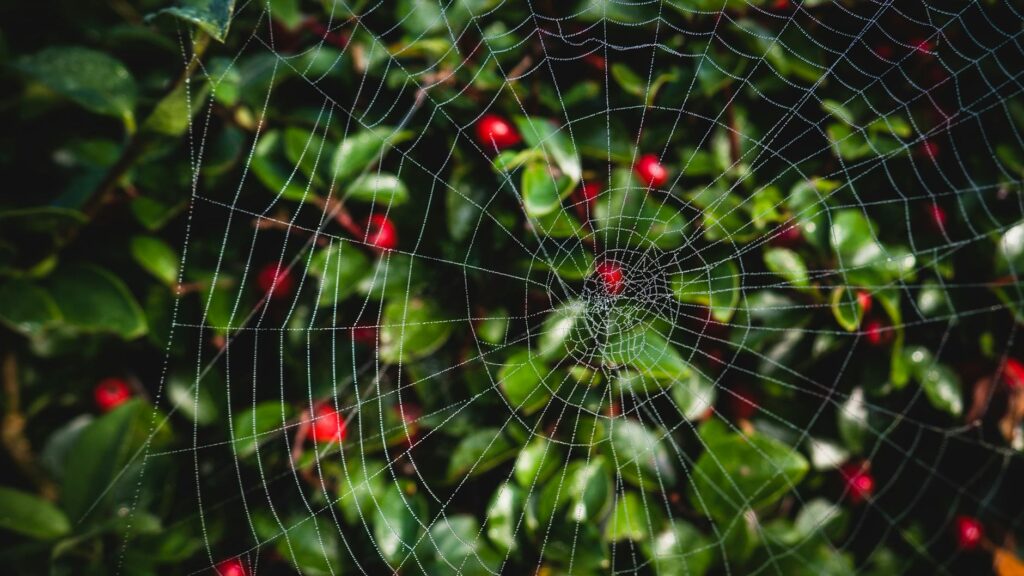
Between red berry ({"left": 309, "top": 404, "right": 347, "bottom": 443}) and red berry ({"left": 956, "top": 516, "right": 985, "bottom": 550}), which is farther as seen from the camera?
red berry ({"left": 956, "top": 516, "right": 985, "bottom": 550})

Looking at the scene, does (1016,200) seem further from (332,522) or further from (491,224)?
(332,522)

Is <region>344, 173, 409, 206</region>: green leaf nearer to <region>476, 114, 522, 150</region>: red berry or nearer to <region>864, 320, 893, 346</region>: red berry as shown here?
<region>476, 114, 522, 150</region>: red berry

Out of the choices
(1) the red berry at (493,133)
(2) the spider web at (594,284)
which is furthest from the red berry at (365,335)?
(1) the red berry at (493,133)

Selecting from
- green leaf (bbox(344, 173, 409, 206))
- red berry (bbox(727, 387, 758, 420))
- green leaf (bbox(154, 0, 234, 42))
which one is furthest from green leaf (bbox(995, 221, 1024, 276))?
green leaf (bbox(154, 0, 234, 42))

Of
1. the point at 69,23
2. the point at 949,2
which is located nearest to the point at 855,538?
the point at 949,2

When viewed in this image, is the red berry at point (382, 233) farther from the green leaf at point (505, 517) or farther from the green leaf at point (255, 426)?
the green leaf at point (505, 517)

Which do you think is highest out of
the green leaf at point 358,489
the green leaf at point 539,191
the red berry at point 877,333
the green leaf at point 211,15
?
the green leaf at point 211,15
